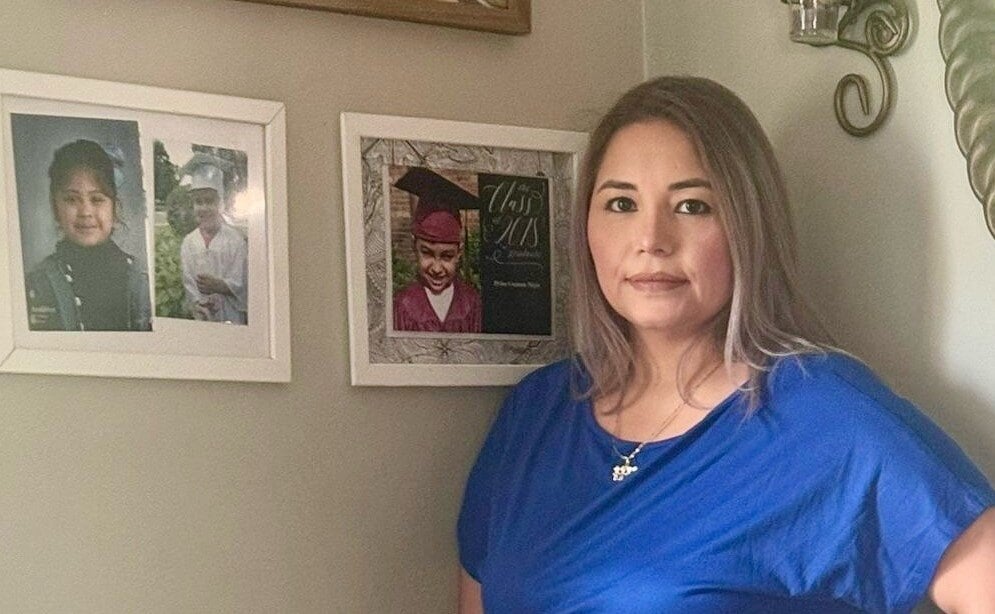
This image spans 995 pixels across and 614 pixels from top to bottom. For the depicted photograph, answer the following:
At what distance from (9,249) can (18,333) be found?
0.09 meters

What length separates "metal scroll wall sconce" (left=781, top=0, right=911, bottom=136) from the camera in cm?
124

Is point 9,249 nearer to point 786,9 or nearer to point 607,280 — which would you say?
point 607,280

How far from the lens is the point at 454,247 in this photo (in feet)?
4.68

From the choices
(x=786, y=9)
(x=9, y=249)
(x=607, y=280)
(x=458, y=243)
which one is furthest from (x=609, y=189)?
(x=9, y=249)

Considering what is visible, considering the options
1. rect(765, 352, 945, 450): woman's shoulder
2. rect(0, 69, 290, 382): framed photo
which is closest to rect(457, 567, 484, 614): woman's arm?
rect(0, 69, 290, 382): framed photo

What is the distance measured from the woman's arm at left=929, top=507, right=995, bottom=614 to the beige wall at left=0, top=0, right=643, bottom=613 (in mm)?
599

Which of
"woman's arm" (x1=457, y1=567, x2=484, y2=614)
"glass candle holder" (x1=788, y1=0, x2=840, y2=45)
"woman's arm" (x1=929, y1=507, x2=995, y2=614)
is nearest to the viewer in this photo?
"woman's arm" (x1=929, y1=507, x2=995, y2=614)

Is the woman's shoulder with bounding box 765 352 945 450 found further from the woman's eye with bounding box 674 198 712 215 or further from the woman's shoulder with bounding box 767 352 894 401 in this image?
the woman's eye with bounding box 674 198 712 215

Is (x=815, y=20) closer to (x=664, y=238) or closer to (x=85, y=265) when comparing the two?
(x=664, y=238)

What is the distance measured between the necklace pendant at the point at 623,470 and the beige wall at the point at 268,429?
10.4 inches

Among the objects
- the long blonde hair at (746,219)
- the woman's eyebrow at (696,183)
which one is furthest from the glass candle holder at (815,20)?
the woman's eyebrow at (696,183)

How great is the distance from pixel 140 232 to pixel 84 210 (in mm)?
62

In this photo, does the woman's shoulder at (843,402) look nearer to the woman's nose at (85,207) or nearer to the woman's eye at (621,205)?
the woman's eye at (621,205)

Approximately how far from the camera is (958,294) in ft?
3.85
